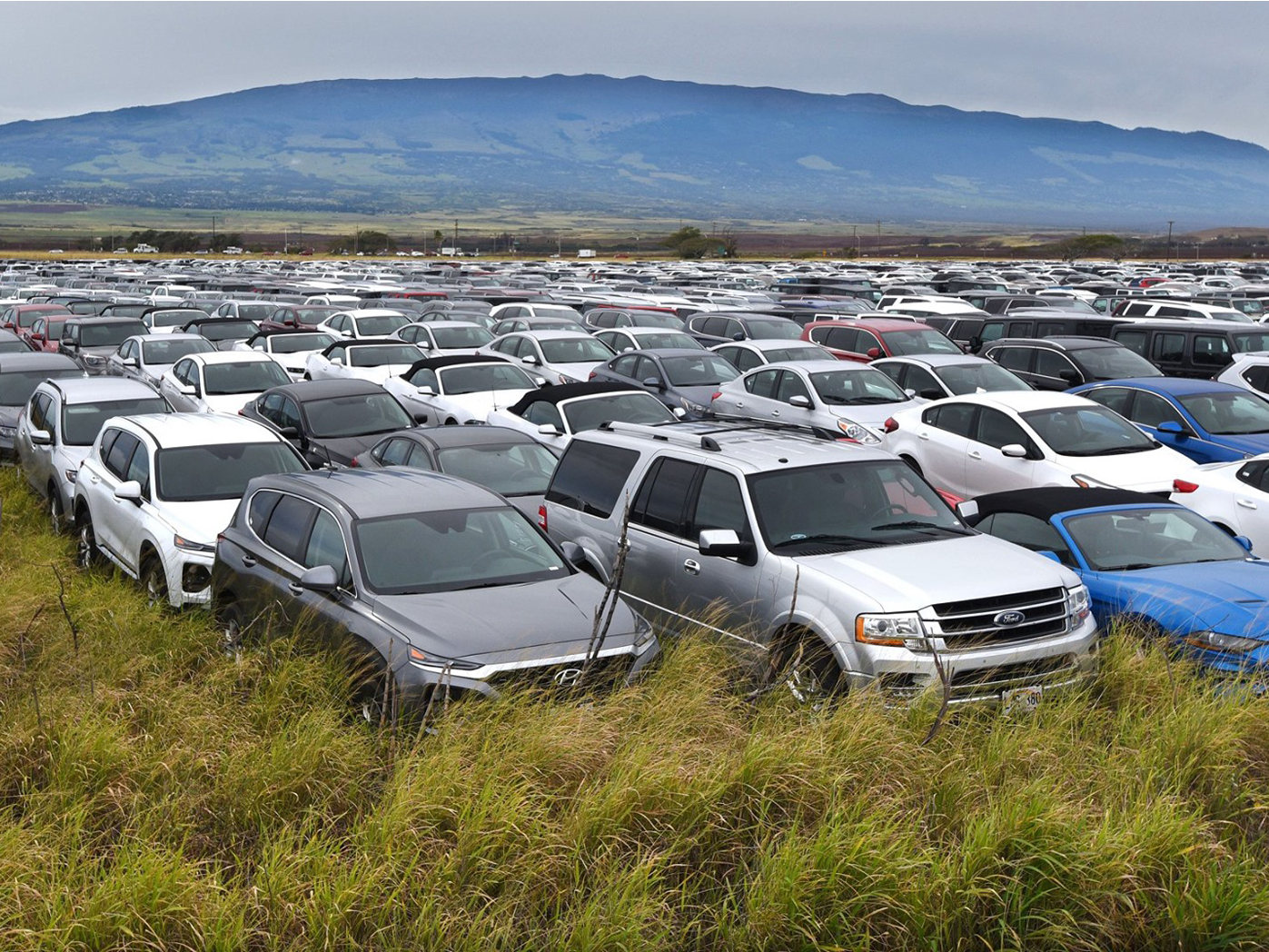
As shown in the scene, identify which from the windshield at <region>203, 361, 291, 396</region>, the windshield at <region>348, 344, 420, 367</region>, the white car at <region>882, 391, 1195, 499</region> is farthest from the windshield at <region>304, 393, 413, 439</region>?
the windshield at <region>348, 344, 420, 367</region>

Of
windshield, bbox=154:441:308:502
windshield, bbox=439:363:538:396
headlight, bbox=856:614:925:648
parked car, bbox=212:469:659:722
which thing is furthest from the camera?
windshield, bbox=439:363:538:396

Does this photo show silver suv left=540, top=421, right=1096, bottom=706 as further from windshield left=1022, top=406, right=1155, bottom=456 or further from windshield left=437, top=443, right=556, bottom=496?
windshield left=1022, top=406, right=1155, bottom=456

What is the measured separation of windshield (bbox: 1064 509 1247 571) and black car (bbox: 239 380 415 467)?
8306 mm

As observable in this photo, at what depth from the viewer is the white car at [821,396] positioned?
16.4 m

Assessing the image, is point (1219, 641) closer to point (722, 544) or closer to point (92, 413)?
point (722, 544)

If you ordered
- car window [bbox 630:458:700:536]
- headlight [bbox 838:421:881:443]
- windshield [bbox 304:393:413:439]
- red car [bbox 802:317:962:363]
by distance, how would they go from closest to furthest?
1. car window [bbox 630:458:700:536]
2. windshield [bbox 304:393:413:439]
3. headlight [bbox 838:421:881:443]
4. red car [bbox 802:317:962:363]

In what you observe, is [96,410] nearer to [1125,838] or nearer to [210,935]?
[210,935]

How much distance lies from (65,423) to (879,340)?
1302 centimetres

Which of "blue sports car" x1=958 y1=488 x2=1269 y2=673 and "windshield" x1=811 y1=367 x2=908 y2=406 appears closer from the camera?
"blue sports car" x1=958 y1=488 x2=1269 y2=673

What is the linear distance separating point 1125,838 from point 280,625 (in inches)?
201

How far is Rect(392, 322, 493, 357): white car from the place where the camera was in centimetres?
2427

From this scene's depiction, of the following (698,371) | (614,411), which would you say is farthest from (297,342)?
(614,411)

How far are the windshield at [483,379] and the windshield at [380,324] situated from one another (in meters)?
9.29

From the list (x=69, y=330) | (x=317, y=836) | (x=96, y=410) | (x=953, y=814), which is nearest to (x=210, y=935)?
(x=317, y=836)
